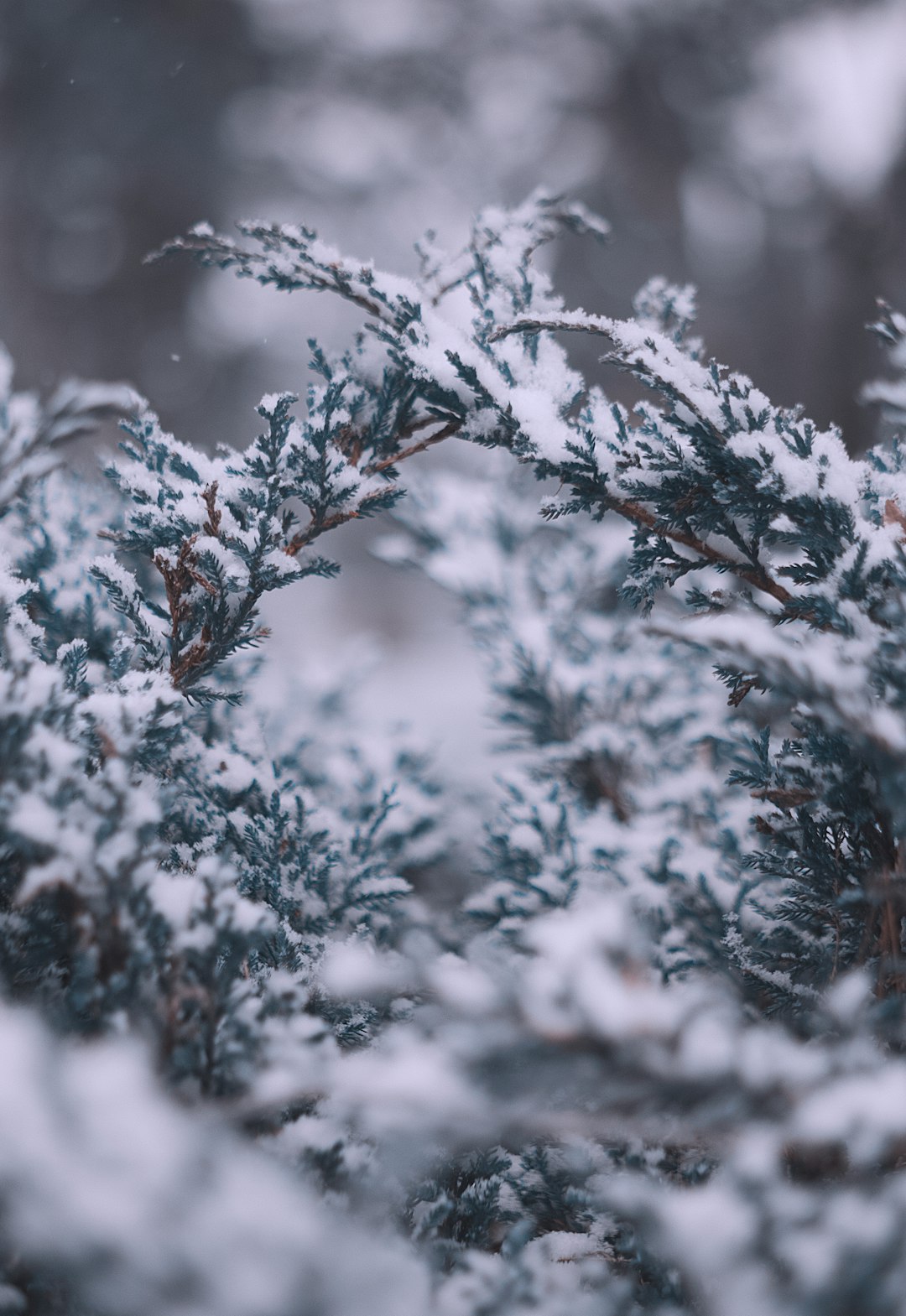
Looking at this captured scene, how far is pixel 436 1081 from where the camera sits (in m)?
0.73

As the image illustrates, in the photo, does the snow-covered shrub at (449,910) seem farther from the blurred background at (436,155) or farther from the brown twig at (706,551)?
the blurred background at (436,155)

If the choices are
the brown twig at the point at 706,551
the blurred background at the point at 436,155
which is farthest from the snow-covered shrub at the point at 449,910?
the blurred background at the point at 436,155

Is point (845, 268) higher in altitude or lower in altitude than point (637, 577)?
higher

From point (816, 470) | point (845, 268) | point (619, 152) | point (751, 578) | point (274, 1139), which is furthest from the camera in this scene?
point (619, 152)

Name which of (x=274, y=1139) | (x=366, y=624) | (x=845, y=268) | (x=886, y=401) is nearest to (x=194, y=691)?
(x=274, y=1139)

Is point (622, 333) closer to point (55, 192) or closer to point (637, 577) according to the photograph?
point (637, 577)

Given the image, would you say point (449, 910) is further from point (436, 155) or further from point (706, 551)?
point (436, 155)

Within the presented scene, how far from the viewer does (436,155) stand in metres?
7.95

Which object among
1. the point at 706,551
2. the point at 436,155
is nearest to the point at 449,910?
the point at 706,551

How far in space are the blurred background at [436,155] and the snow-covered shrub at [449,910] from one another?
247 inches

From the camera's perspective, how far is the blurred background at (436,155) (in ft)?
24.3

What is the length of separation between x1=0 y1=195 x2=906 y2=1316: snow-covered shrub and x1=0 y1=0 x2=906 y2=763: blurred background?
6.27 m

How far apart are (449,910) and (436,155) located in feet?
26.1

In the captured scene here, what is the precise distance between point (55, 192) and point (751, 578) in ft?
31.9
